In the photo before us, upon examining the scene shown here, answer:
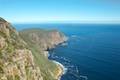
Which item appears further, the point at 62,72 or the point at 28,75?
the point at 62,72

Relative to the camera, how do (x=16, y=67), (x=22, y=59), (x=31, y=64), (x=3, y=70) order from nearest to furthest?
1. (x=3, y=70)
2. (x=16, y=67)
3. (x=22, y=59)
4. (x=31, y=64)

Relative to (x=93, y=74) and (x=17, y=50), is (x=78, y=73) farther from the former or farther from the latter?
(x=17, y=50)

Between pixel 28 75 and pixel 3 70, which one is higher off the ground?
pixel 3 70

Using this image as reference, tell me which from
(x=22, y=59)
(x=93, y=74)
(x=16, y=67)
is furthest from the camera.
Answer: (x=93, y=74)

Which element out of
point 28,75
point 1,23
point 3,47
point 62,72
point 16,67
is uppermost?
point 1,23

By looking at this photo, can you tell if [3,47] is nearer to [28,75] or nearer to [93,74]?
[28,75]

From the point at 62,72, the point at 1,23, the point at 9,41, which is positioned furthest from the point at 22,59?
the point at 62,72
